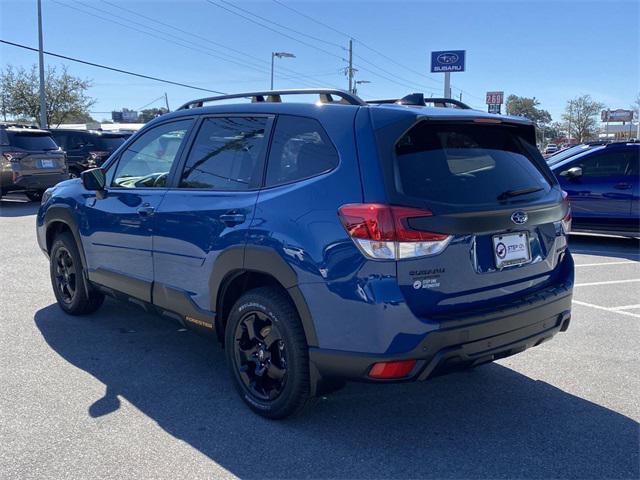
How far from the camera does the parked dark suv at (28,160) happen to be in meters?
13.5

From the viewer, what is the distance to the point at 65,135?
18.5 metres

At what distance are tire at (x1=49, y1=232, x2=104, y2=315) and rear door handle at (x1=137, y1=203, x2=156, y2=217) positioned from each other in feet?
4.21

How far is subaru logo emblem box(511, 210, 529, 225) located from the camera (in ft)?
10.5

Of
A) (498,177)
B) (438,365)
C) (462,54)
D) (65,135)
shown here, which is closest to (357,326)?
(438,365)

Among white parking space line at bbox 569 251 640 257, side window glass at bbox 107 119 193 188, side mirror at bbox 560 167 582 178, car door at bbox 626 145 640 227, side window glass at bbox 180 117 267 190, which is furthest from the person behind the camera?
side mirror at bbox 560 167 582 178

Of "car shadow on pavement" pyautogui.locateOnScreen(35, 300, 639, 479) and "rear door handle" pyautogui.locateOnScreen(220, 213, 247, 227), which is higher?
"rear door handle" pyautogui.locateOnScreen(220, 213, 247, 227)

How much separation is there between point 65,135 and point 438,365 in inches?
716

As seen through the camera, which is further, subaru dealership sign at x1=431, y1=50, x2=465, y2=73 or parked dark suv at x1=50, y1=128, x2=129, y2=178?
subaru dealership sign at x1=431, y1=50, x2=465, y2=73

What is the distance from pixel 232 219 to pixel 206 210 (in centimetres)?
28

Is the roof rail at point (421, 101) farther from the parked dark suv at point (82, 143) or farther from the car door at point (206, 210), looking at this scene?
the parked dark suv at point (82, 143)

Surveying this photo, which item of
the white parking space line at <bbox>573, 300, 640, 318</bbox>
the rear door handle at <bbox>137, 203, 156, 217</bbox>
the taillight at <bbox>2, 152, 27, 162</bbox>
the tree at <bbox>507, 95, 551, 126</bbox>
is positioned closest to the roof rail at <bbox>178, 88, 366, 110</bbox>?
the rear door handle at <bbox>137, 203, 156, 217</bbox>

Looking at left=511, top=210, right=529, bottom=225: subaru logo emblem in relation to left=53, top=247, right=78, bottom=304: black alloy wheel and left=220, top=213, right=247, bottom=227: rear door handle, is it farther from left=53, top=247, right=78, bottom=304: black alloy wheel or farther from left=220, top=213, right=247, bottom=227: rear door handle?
left=53, top=247, right=78, bottom=304: black alloy wheel

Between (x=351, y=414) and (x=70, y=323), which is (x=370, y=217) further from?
(x=70, y=323)

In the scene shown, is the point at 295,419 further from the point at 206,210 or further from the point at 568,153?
the point at 568,153
